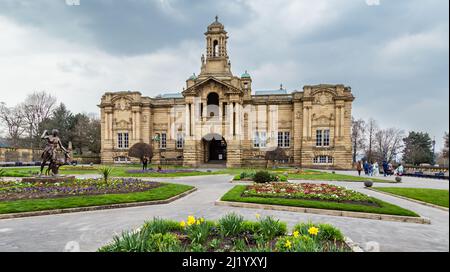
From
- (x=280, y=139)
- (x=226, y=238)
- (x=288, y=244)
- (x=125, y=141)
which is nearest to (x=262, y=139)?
(x=280, y=139)

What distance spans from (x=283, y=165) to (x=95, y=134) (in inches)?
1700

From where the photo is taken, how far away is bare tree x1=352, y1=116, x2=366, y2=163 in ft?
209

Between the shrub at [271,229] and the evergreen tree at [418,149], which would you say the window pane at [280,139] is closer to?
the evergreen tree at [418,149]

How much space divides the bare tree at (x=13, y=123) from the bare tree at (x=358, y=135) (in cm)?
6776

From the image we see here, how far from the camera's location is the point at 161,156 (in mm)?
49844

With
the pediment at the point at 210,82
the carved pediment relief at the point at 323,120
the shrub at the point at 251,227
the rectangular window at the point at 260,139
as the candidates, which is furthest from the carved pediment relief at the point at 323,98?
the shrub at the point at 251,227

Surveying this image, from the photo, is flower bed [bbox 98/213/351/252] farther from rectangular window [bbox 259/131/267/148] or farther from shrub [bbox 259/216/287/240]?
rectangular window [bbox 259/131/267/148]

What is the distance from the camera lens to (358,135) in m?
65.2

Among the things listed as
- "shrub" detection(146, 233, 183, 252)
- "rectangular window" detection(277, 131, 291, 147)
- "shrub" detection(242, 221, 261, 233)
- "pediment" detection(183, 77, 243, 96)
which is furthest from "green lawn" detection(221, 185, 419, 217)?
"rectangular window" detection(277, 131, 291, 147)

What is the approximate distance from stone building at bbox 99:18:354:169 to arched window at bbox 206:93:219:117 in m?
0.20

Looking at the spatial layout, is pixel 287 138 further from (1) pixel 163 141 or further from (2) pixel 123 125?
(2) pixel 123 125

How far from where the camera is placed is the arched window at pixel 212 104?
153ft

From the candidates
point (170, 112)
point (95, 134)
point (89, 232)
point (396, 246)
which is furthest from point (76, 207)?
point (95, 134)
